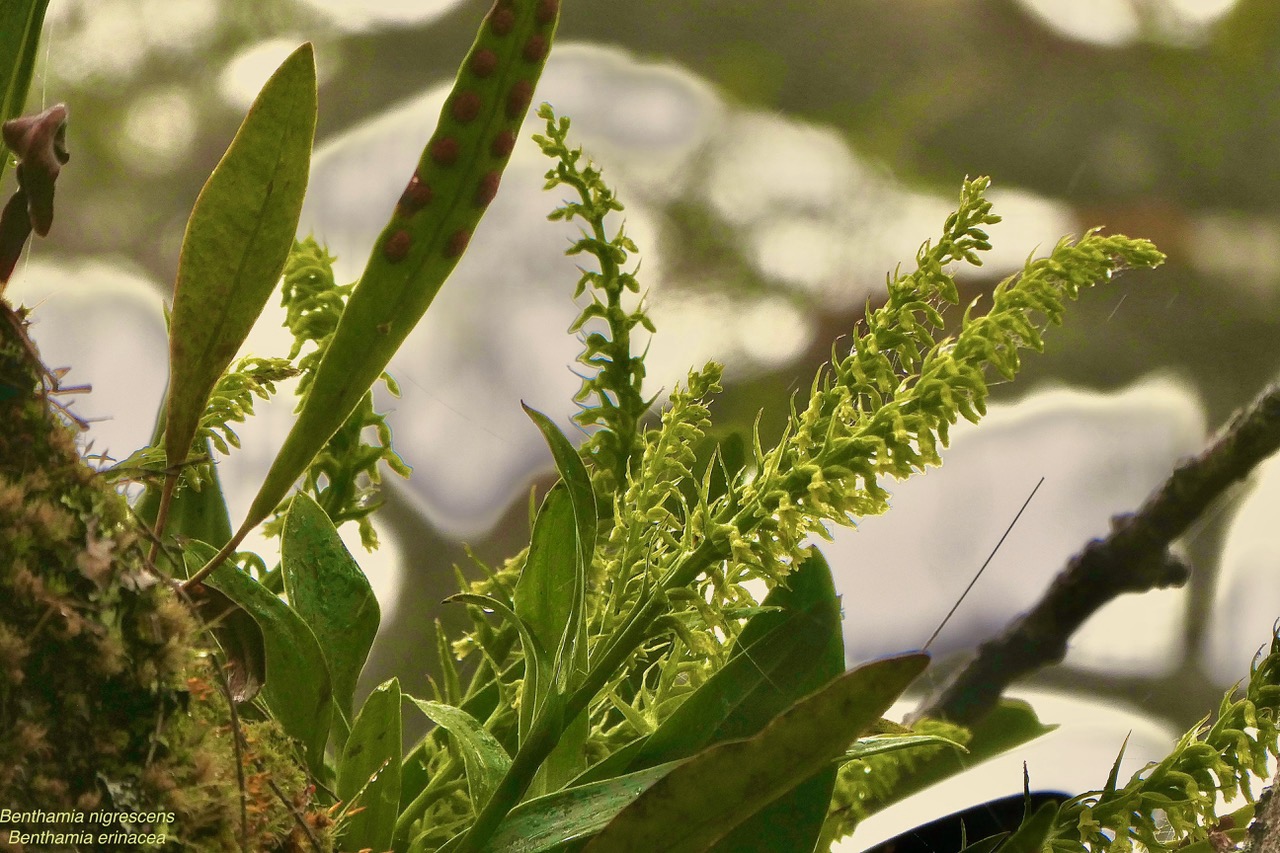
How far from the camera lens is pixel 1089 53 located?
33.9 inches

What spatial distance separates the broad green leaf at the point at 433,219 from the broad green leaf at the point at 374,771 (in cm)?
10

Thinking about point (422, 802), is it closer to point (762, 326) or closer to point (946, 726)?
point (946, 726)

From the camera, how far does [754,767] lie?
271 millimetres

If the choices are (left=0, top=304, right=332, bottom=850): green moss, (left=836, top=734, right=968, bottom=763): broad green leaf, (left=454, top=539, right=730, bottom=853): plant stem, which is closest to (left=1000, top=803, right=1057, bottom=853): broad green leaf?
(left=836, top=734, right=968, bottom=763): broad green leaf

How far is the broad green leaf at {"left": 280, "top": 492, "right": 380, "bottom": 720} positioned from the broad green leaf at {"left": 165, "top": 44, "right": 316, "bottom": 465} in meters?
0.11

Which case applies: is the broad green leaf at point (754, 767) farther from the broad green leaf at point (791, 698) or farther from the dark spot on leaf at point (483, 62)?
the dark spot on leaf at point (483, 62)

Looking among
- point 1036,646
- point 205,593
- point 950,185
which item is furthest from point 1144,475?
point 205,593

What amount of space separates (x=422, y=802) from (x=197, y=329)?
23 cm

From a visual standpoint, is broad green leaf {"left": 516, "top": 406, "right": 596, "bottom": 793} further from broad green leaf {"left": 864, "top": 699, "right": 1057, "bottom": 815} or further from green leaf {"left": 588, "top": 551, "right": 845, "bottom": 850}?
broad green leaf {"left": 864, "top": 699, "right": 1057, "bottom": 815}

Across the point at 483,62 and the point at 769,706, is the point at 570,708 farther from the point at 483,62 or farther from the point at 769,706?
the point at 483,62

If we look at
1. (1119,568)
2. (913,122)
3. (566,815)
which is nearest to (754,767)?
(566,815)

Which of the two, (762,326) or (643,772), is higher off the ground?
(762,326)

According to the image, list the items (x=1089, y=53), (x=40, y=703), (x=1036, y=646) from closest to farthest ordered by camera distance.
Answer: (x=40, y=703)
(x=1036, y=646)
(x=1089, y=53)

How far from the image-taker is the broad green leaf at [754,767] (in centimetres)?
26
